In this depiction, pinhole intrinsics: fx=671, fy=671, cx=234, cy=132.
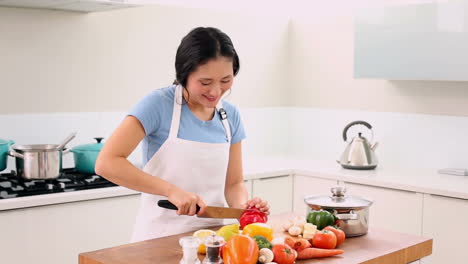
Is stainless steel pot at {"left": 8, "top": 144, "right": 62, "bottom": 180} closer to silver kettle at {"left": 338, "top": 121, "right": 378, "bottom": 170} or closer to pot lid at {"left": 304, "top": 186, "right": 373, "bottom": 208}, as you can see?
pot lid at {"left": 304, "top": 186, "right": 373, "bottom": 208}

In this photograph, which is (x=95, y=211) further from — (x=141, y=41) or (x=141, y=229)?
(x=141, y=41)

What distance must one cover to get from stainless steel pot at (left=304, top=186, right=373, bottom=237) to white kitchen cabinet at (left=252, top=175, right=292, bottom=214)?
1.57 meters

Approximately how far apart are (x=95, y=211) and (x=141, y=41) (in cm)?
124

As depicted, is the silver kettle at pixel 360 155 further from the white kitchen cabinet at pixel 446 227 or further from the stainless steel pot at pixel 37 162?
the stainless steel pot at pixel 37 162

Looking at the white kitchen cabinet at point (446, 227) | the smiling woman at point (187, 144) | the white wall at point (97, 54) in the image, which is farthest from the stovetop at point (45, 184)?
the white kitchen cabinet at point (446, 227)

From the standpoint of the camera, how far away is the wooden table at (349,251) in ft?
6.28

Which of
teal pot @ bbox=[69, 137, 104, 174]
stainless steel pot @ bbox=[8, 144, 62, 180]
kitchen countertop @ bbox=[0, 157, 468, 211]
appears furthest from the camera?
teal pot @ bbox=[69, 137, 104, 174]

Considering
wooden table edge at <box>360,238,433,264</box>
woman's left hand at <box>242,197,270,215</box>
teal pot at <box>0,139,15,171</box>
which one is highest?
teal pot at <box>0,139,15,171</box>

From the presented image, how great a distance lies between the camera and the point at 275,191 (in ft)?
13.0

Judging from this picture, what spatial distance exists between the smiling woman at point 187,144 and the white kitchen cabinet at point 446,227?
130 centimetres

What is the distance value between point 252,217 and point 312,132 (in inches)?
102

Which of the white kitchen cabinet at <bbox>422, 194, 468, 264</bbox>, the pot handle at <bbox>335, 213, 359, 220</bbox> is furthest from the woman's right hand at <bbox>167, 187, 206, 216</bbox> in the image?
the white kitchen cabinet at <bbox>422, 194, 468, 264</bbox>

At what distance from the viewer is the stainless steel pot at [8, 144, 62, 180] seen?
3166 millimetres

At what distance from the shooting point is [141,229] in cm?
238
